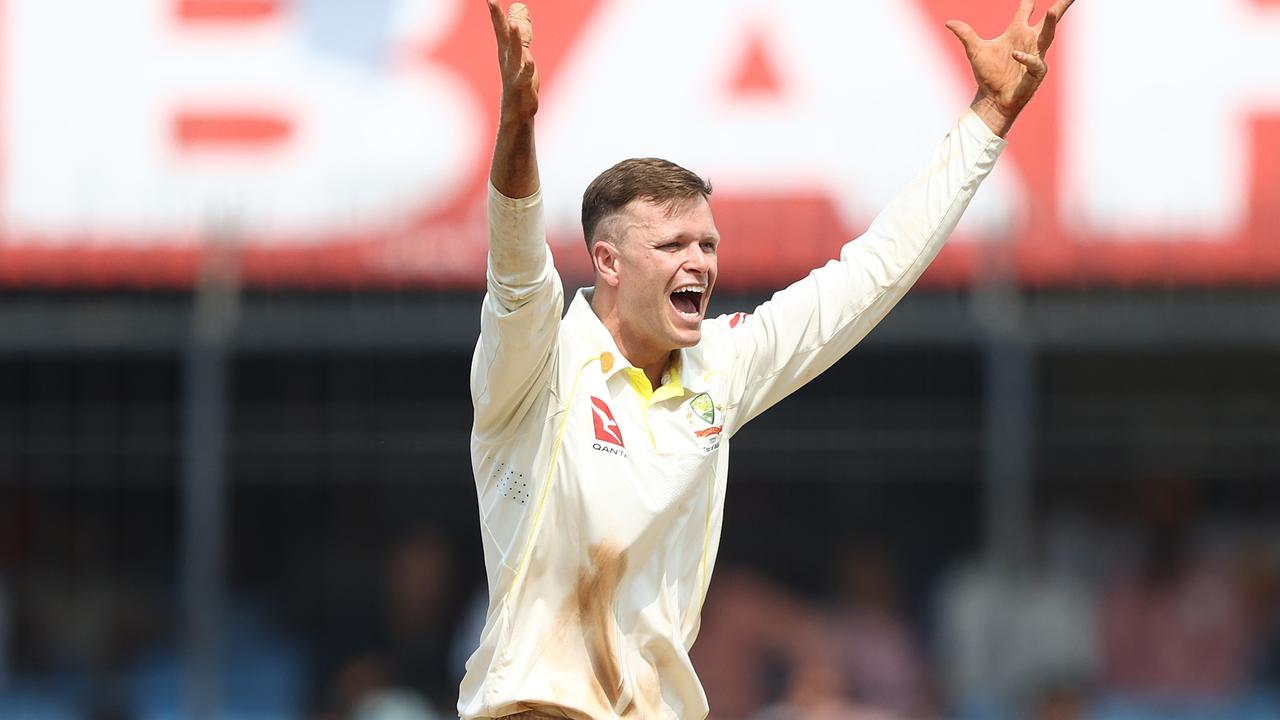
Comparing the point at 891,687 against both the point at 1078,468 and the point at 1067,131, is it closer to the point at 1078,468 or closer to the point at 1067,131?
the point at 1078,468

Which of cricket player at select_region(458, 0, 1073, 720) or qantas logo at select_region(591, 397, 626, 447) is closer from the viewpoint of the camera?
cricket player at select_region(458, 0, 1073, 720)

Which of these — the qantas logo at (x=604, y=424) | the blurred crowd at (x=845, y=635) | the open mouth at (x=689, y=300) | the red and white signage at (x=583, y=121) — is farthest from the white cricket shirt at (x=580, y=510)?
the red and white signage at (x=583, y=121)

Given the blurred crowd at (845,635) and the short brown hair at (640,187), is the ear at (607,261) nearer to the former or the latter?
the short brown hair at (640,187)

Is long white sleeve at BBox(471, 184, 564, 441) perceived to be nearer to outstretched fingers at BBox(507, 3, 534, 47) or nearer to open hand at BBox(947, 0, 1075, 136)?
outstretched fingers at BBox(507, 3, 534, 47)

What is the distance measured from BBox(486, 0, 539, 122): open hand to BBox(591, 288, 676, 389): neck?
53 cm

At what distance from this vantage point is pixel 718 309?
8.09 m

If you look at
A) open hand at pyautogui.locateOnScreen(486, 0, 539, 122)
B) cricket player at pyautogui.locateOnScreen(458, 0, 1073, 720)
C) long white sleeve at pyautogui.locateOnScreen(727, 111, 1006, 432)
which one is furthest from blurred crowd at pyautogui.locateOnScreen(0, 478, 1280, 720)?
open hand at pyautogui.locateOnScreen(486, 0, 539, 122)

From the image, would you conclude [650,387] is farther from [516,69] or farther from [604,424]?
[516,69]

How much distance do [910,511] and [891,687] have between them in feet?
2.69

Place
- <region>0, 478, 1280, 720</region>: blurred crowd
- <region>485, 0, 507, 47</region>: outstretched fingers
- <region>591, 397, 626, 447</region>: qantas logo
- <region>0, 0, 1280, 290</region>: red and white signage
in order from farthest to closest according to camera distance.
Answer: <region>0, 0, 1280, 290</region>: red and white signage
<region>0, 478, 1280, 720</region>: blurred crowd
<region>591, 397, 626, 447</region>: qantas logo
<region>485, 0, 507, 47</region>: outstretched fingers

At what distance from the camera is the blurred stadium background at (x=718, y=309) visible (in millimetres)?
7852

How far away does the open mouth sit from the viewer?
334 centimetres

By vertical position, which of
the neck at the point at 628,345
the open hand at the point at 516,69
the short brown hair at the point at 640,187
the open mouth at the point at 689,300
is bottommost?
the neck at the point at 628,345

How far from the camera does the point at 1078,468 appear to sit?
26.8 ft
